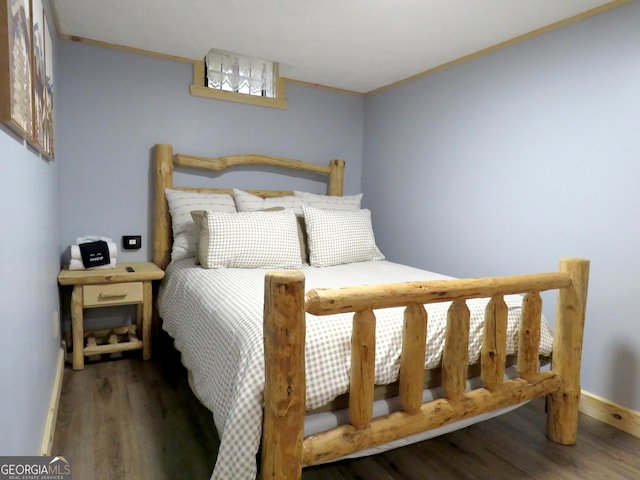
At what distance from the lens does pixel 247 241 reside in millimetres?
2410

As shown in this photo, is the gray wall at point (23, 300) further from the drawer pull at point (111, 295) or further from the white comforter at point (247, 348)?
the drawer pull at point (111, 295)

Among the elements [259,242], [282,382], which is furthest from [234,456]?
[259,242]

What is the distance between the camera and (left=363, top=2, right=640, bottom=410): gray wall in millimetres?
1961

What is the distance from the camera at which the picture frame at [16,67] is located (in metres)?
0.90

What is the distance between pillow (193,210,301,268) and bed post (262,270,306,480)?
1249 mm

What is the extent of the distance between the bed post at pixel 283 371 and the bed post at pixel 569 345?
4.09 ft

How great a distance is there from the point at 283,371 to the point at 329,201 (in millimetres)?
2106

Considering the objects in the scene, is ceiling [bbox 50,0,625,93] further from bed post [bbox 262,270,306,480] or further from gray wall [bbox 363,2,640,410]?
bed post [bbox 262,270,306,480]

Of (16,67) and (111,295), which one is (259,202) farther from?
(16,67)

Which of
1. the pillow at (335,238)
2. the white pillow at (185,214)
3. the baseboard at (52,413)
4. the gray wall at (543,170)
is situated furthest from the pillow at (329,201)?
the baseboard at (52,413)

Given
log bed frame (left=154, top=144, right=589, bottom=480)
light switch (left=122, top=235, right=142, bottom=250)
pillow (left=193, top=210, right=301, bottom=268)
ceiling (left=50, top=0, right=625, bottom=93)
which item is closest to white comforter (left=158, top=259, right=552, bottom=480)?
log bed frame (left=154, top=144, right=589, bottom=480)

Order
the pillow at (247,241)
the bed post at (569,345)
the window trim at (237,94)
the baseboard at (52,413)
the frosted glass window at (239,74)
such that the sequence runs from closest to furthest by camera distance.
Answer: the baseboard at (52,413) < the bed post at (569,345) < the pillow at (247,241) < the window trim at (237,94) < the frosted glass window at (239,74)

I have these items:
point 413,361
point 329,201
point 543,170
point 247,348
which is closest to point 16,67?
point 247,348

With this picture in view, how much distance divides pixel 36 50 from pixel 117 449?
154 cm
